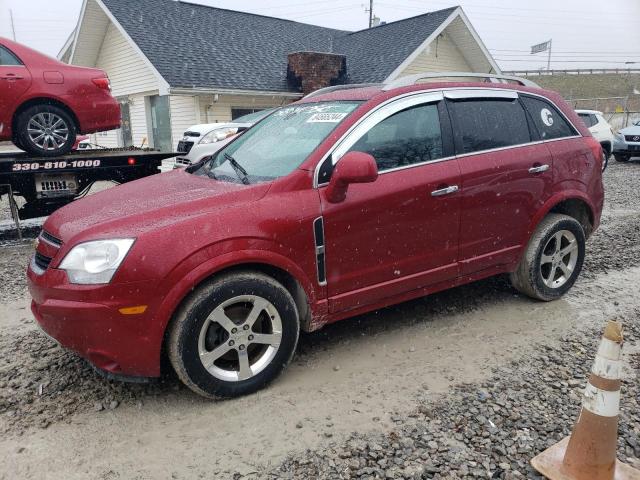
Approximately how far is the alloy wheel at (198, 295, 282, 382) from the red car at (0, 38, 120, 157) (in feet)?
17.2

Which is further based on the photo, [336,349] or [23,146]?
[23,146]

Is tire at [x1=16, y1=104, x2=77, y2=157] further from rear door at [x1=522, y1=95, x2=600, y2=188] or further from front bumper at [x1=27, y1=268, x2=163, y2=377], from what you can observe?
rear door at [x1=522, y1=95, x2=600, y2=188]

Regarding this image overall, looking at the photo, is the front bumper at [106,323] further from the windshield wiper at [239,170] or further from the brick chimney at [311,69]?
→ the brick chimney at [311,69]

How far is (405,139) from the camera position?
3.57m

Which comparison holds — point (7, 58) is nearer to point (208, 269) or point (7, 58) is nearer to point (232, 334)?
point (208, 269)

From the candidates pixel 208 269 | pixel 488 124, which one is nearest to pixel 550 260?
pixel 488 124

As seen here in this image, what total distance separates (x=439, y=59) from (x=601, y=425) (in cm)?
1798

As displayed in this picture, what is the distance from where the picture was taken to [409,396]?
3.06m

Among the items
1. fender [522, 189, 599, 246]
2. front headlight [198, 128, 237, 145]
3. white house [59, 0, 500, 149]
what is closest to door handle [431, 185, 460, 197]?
fender [522, 189, 599, 246]

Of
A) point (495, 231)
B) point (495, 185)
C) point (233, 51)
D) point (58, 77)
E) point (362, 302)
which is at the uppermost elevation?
point (233, 51)

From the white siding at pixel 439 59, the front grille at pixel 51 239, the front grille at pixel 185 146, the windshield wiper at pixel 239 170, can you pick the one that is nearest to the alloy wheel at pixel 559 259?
the windshield wiper at pixel 239 170

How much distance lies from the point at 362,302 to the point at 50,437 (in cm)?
197

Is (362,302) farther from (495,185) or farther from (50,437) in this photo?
(50,437)

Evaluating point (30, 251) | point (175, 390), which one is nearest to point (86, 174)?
point (30, 251)
